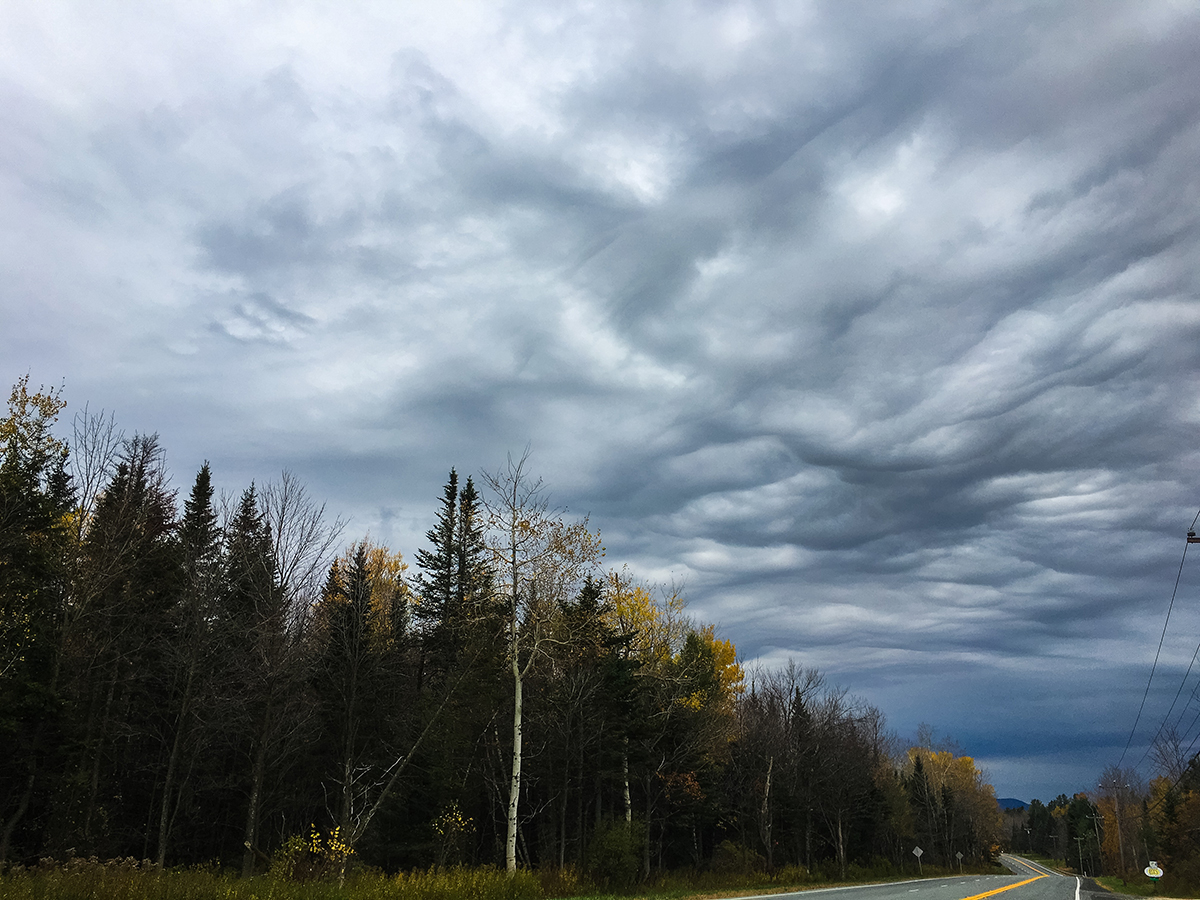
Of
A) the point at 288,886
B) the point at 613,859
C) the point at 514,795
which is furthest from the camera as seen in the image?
the point at 613,859

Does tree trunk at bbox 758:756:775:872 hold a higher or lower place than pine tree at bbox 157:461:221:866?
lower

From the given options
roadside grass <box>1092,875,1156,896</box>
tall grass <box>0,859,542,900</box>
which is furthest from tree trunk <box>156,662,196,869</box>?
roadside grass <box>1092,875,1156,896</box>

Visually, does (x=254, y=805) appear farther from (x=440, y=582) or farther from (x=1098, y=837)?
(x=1098, y=837)

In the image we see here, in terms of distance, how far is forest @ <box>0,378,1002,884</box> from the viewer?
25797 millimetres

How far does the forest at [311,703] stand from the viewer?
2580 cm

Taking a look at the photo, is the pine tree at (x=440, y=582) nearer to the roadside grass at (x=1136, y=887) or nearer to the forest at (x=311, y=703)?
the forest at (x=311, y=703)

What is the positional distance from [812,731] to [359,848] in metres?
43.0

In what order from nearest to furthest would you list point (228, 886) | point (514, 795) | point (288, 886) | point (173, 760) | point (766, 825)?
point (228, 886) < point (288, 886) < point (514, 795) < point (173, 760) < point (766, 825)

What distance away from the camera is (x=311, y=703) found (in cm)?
3125

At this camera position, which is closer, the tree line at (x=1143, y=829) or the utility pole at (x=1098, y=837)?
the tree line at (x=1143, y=829)

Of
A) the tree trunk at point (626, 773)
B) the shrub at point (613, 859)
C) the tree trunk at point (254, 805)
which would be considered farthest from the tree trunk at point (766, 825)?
the tree trunk at point (254, 805)

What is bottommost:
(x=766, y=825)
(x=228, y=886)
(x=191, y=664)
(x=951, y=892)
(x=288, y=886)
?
(x=951, y=892)

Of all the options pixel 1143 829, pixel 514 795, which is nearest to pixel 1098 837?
pixel 1143 829

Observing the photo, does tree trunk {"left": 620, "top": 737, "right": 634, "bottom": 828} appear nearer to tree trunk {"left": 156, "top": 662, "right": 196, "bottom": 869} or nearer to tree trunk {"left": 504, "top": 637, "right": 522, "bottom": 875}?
tree trunk {"left": 504, "top": 637, "right": 522, "bottom": 875}
